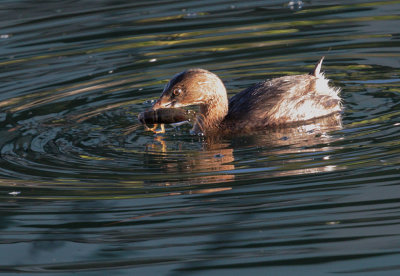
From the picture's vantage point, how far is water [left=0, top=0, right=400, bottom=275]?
5.32 metres

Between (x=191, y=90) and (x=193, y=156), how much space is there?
1.33 metres

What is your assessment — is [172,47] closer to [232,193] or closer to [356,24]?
[356,24]

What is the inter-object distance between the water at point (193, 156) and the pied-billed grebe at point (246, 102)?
11.4 inches

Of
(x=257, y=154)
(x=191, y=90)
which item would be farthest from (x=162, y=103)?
(x=257, y=154)

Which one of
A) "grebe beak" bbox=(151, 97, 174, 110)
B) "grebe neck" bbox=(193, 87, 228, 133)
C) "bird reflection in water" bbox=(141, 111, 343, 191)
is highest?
"grebe beak" bbox=(151, 97, 174, 110)

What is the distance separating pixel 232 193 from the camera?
247 inches

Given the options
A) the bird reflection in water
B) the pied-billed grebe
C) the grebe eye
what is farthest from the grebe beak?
the bird reflection in water

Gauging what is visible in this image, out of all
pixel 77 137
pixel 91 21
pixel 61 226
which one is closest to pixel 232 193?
pixel 61 226

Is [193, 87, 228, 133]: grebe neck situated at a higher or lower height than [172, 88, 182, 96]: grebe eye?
lower

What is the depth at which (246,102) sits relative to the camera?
8.83 metres

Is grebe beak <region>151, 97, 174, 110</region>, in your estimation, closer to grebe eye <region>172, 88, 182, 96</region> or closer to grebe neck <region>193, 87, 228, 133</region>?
grebe eye <region>172, 88, 182, 96</region>

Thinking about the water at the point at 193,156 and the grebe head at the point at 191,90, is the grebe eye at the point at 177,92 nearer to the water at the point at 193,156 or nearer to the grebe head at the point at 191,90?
the grebe head at the point at 191,90

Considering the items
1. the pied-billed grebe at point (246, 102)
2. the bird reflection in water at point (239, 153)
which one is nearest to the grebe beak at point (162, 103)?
the pied-billed grebe at point (246, 102)

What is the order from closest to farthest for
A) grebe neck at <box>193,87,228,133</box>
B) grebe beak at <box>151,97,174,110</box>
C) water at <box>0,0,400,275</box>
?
water at <box>0,0,400,275</box>
grebe beak at <box>151,97,174,110</box>
grebe neck at <box>193,87,228,133</box>
